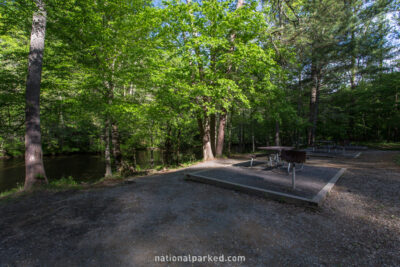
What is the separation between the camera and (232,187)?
506 cm

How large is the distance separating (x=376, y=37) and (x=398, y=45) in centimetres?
303

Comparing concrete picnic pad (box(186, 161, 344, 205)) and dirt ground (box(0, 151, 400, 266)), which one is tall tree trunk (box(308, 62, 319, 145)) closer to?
concrete picnic pad (box(186, 161, 344, 205))

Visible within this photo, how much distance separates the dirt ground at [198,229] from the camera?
2406mm

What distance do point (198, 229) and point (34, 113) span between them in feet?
21.0

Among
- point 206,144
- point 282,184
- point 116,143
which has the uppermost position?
point 116,143

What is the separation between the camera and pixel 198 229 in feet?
10.0

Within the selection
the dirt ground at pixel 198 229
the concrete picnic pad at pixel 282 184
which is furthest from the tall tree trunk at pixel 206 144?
the dirt ground at pixel 198 229

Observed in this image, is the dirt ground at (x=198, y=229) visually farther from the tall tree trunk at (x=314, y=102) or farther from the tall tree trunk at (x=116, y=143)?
the tall tree trunk at (x=314, y=102)

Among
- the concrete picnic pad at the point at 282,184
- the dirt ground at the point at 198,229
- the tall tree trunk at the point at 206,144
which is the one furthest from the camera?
the tall tree trunk at the point at 206,144

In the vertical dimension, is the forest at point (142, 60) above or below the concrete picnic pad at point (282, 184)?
above

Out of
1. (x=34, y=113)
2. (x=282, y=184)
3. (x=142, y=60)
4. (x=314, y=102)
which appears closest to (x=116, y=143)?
(x=34, y=113)

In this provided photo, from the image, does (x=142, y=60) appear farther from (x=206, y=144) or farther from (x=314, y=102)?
(x=314, y=102)

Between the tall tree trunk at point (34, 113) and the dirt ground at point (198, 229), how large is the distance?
42.6 inches

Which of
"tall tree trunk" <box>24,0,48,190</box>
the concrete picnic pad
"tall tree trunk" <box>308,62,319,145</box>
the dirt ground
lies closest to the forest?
"tall tree trunk" <box>24,0,48,190</box>
